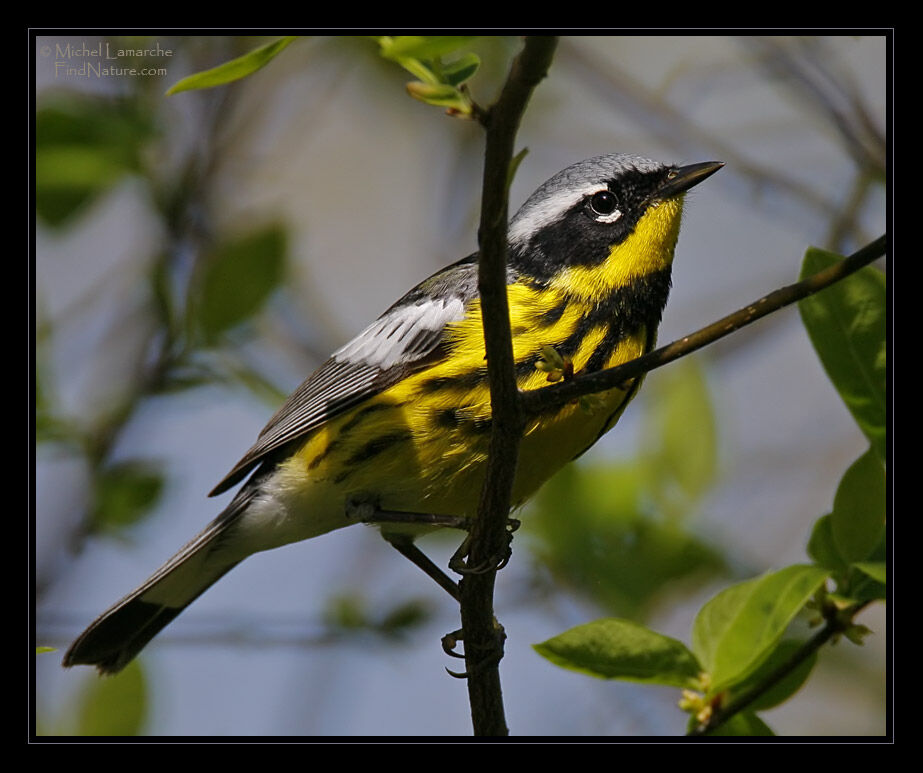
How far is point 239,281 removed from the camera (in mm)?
3188

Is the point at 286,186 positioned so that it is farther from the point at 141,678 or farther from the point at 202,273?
the point at 141,678

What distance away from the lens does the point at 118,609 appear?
126 inches

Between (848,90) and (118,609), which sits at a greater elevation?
(848,90)

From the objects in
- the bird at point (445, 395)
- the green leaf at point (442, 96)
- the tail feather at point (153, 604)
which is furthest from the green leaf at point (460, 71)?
the tail feather at point (153, 604)

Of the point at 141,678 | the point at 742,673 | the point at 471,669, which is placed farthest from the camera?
the point at 141,678

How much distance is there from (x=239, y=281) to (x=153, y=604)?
102cm

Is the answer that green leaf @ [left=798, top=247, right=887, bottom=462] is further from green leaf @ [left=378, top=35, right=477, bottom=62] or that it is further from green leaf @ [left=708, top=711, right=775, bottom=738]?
green leaf @ [left=378, top=35, right=477, bottom=62]

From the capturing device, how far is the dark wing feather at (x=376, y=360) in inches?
113

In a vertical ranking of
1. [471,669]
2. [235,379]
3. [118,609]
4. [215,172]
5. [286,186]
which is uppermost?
[286,186]

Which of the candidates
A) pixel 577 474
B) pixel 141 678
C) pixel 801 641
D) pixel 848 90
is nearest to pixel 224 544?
pixel 141 678

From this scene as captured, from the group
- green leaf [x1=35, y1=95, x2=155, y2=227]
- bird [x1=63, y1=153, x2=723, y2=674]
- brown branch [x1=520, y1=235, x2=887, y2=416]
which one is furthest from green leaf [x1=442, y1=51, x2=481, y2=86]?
green leaf [x1=35, y1=95, x2=155, y2=227]

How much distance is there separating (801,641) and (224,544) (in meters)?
1.79

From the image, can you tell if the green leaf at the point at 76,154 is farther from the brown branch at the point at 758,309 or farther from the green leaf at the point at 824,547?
the green leaf at the point at 824,547

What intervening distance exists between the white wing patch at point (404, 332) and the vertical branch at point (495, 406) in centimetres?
75
